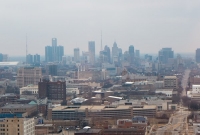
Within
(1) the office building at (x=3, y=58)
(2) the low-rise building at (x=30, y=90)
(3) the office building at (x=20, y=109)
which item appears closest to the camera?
(3) the office building at (x=20, y=109)

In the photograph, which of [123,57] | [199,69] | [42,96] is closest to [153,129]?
[42,96]

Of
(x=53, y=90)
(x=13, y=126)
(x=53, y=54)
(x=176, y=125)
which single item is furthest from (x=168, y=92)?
(x=53, y=54)

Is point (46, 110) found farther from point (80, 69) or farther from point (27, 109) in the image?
point (80, 69)

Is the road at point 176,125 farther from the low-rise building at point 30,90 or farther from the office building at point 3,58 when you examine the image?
the office building at point 3,58

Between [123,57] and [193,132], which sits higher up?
[123,57]

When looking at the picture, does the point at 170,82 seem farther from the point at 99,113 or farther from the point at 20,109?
the point at 20,109

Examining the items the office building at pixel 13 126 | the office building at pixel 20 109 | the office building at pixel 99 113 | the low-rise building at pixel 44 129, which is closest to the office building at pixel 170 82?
the office building at pixel 99 113

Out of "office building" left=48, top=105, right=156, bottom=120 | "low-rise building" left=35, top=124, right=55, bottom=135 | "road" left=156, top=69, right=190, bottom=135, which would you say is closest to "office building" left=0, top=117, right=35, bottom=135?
"low-rise building" left=35, top=124, right=55, bottom=135

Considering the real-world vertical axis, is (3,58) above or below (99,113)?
above
